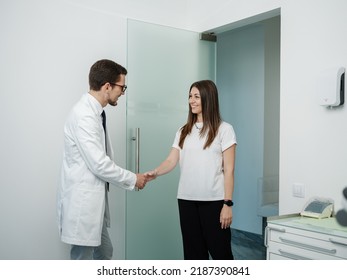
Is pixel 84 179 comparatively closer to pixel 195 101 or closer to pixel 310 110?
pixel 195 101

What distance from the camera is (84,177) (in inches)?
82.1

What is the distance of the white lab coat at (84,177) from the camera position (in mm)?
2057

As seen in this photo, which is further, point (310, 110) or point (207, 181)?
point (310, 110)

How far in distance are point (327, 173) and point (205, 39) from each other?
156cm

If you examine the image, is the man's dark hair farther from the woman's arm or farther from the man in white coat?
the woman's arm

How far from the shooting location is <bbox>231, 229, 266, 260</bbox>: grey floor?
12.0ft

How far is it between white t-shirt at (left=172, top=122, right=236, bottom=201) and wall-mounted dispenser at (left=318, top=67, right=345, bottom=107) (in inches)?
22.1

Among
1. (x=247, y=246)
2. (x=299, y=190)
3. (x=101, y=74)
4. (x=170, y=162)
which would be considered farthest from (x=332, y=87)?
(x=247, y=246)

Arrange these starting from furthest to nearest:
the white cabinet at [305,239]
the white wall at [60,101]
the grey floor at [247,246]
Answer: the grey floor at [247,246] < the white wall at [60,101] < the white cabinet at [305,239]

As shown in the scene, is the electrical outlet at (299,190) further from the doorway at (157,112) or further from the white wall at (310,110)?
the doorway at (157,112)

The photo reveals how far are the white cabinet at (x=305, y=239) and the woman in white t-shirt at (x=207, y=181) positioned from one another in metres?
0.28

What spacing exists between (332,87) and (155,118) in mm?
1327

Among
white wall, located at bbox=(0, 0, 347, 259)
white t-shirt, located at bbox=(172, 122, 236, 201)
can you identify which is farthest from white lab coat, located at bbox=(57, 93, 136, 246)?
white wall, located at bbox=(0, 0, 347, 259)

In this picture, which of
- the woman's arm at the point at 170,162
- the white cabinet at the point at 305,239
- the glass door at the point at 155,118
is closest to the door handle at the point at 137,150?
the glass door at the point at 155,118
